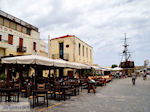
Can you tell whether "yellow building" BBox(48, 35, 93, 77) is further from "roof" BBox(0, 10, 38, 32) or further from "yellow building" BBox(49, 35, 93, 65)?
"roof" BBox(0, 10, 38, 32)

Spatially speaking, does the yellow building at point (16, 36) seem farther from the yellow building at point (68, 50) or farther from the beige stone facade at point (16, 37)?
the yellow building at point (68, 50)

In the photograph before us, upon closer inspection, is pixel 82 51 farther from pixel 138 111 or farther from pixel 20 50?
pixel 138 111

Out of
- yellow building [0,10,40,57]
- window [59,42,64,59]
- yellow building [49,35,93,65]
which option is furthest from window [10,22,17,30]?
window [59,42,64,59]

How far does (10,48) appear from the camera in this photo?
714 inches

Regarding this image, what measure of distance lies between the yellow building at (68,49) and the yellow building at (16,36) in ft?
14.3

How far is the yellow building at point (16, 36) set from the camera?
17.2 metres

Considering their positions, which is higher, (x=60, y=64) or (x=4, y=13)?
(x=4, y=13)

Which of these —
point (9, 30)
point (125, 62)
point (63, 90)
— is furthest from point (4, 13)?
point (125, 62)

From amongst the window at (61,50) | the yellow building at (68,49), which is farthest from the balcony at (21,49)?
the window at (61,50)

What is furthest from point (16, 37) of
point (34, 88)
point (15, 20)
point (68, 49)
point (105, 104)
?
point (105, 104)

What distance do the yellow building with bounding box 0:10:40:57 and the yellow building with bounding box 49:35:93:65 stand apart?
4356mm

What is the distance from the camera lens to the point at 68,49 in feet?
83.6

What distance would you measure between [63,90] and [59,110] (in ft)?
7.52

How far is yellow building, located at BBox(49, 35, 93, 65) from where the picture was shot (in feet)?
82.2
